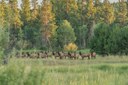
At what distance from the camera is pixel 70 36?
9431 centimetres

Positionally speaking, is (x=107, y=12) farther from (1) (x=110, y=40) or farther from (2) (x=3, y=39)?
(2) (x=3, y=39)

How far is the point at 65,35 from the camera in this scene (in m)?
95.6

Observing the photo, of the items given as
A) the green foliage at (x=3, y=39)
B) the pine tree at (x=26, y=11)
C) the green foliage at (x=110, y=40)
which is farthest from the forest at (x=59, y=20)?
the green foliage at (x=3, y=39)

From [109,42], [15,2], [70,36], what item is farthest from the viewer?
[15,2]

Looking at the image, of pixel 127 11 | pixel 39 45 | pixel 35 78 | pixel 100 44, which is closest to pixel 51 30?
pixel 39 45

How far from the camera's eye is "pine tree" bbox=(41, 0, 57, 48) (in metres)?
101

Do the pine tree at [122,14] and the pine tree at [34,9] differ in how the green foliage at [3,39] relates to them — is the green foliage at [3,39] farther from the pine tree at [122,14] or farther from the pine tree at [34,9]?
the pine tree at [122,14]

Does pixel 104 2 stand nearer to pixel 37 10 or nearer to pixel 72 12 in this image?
pixel 72 12

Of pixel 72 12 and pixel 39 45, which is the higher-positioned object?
pixel 72 12

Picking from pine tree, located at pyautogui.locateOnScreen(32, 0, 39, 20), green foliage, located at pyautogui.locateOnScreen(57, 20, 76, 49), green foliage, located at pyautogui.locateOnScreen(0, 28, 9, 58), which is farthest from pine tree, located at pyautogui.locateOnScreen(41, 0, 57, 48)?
green foliage, located at pyautogui.locateOnScreen(0, 28, 9, 58)

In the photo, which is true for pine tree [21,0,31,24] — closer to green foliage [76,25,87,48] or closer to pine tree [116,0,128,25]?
green foliage [76,25,87,48]

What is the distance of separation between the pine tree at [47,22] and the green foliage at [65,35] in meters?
3.65

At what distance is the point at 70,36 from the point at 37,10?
2187 cm

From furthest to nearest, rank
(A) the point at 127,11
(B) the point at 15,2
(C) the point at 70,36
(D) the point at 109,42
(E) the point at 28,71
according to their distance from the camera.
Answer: (A) the point at 127,11
(B) the point at 15,2
(C) the point at 70,36
(D) the point at 109,42
(E) the point at 28,71
